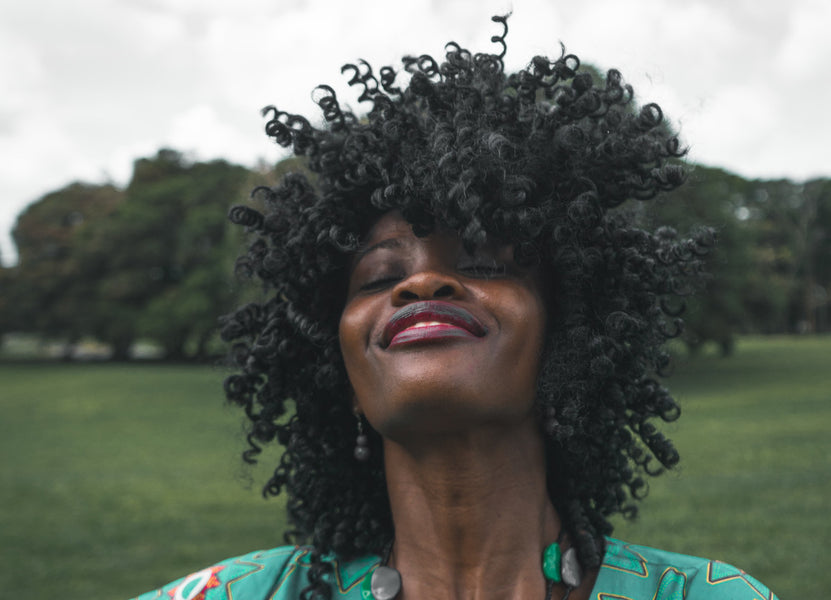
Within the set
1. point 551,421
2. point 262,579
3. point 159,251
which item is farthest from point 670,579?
point 159,251

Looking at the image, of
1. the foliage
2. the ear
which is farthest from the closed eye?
the foliage

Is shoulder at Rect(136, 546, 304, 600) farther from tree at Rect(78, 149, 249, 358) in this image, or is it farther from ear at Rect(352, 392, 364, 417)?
tree at Rect(78, 149, 249, 358)

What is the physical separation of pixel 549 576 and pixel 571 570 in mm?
64

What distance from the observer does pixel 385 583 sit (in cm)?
220

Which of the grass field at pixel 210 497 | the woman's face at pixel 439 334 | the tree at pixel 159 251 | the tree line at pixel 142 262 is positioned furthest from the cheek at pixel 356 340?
the tree at pixel 159 251

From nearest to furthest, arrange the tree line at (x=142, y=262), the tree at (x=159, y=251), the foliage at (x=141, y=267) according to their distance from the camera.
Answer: the tree line at (x=142, y=262)
the foliage at (x=141, y=267)
the tree at (x=159, y=251)

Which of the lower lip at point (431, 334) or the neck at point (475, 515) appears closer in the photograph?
the lower lip at point (431, 334)

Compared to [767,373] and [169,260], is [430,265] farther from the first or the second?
[169,260]

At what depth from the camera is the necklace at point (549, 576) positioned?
7.02ft

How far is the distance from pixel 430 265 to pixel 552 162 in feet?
1.64

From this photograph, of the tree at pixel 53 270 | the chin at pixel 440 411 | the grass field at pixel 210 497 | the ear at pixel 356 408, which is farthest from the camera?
the tree at pixel 53 270

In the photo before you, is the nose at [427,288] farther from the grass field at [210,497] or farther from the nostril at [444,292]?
the grass field at [210,497]

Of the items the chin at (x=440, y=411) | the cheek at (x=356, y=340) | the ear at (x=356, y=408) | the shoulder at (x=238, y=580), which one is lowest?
the shoulder at (x=238, y=580)

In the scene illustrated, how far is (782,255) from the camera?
37.3 metres
